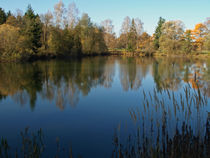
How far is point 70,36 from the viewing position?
152 feet

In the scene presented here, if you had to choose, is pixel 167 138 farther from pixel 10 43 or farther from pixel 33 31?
pixel 33 31

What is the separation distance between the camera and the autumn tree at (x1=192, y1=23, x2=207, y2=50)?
52537 mm

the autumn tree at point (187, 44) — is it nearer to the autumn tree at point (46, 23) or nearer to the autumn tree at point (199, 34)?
the autumn tree at point (199, 34)

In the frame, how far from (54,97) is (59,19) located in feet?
128

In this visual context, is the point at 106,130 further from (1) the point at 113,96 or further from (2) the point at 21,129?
(1) the point at 113,96

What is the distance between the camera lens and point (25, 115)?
7.89 metres

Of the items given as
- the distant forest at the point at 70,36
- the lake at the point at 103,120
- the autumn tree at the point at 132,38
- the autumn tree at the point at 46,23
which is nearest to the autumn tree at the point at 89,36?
the distant forest at the point at 70,36

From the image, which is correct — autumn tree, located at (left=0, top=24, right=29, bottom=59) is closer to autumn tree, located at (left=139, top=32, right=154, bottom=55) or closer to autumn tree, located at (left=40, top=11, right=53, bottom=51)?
autumn tree, located at (left=40, top=11, right=53, bottom=51)

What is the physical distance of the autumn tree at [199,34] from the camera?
172ft

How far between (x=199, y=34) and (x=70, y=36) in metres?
36.2

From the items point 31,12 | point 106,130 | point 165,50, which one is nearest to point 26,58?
point 31,12

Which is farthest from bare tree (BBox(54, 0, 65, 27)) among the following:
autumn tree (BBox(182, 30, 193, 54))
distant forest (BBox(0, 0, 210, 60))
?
autumn tree (BBox(182, 30, 193, 54))

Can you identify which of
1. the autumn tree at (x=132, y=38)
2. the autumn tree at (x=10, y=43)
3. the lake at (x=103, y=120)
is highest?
the autumn tree at (x=132, y=38)

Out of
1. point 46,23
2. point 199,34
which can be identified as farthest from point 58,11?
point 199,34
